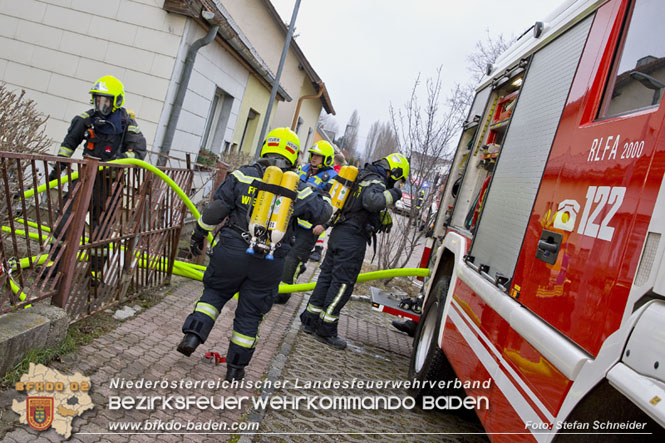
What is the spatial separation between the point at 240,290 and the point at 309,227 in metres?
2.52

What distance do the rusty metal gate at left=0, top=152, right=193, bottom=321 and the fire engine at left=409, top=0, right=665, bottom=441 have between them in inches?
106

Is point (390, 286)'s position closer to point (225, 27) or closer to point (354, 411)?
point (225, 27)

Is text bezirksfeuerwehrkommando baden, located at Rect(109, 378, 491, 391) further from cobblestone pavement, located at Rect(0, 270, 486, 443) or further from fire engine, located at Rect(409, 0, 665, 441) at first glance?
fire engine, located at Rect(409, 0, 665, 441)

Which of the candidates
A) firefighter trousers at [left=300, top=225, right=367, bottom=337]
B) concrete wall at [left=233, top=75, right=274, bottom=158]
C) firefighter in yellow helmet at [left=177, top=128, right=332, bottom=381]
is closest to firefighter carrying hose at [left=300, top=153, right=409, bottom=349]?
firefighter trousers at [left=300, top=225, right=367, bottom=337]

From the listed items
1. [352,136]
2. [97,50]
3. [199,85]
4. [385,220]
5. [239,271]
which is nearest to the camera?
[239,271]

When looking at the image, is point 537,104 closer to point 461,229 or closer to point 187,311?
point 461,229

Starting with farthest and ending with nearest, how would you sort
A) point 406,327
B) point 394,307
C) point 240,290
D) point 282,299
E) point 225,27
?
Answer: point 225,27, point 282,299, point 406,327, point 394,307, point 240,290

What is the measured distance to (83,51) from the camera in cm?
862

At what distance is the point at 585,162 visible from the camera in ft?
8.12

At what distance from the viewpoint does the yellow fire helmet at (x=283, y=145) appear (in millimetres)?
4301

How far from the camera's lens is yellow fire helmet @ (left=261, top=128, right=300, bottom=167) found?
430 centimetres

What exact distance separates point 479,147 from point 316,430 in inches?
118

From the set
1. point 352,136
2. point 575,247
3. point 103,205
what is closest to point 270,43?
point 103,205

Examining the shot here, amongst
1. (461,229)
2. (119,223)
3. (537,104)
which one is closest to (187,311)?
(119,223)
